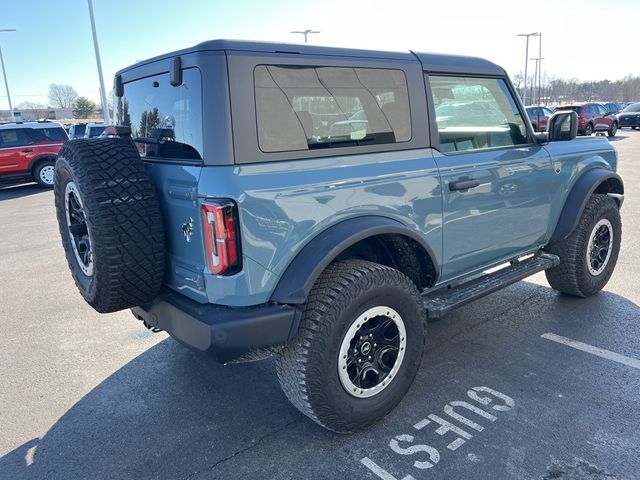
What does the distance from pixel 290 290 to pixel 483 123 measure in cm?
202

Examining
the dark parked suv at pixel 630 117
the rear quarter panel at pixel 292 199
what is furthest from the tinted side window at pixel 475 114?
the dark parked suv at pixel 630 117

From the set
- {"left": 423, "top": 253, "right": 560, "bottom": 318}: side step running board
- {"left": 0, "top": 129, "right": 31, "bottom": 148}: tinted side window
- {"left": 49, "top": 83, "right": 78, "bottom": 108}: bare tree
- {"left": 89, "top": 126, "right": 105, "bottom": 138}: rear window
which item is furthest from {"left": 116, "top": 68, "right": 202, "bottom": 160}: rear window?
{"left": 49, "top": 83, "right": 78, "bottom": 108}: bare tree

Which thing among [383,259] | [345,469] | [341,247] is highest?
[341,247]

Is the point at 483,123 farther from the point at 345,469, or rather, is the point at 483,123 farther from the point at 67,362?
the point at 67,362

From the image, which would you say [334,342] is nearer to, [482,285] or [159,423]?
[159,423]

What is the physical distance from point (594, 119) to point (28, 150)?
23769mm

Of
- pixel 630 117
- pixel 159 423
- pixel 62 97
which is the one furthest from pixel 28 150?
pixel 62 97

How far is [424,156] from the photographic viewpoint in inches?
120

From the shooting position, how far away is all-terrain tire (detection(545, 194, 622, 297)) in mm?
4293

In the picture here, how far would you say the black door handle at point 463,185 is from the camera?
3123 mm

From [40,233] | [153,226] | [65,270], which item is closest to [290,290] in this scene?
[153,226]

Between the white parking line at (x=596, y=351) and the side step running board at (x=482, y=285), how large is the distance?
525 millimetres

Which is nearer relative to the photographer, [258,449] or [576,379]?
[258,449]

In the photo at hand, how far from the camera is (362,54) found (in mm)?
2834
